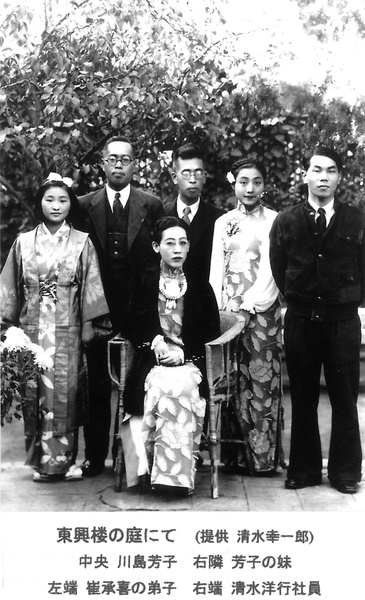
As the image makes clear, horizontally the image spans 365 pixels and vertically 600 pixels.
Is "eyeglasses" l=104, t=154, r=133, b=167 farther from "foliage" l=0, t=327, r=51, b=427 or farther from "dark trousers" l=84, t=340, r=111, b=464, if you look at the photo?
"foliage" l=0, t=327, r=51, b=427

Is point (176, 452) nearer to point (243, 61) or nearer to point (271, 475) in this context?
Result: point (271, 475)

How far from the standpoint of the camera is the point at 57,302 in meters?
3.95

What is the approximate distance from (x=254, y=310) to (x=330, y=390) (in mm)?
518

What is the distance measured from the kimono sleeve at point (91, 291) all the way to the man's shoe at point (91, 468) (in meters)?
0.71

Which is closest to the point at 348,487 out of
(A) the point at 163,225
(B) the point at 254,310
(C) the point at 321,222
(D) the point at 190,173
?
(B) the point at 254,310

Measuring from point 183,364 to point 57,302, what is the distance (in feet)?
2.17

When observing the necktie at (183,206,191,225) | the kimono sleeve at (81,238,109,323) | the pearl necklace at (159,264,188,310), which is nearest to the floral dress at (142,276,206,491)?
the pearl necklace at (159,264,188,310)

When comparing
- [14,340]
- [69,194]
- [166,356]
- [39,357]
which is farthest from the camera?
[69,194]

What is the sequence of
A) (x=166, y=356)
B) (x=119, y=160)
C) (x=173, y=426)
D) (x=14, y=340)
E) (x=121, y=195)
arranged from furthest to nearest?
1. (x=121, y=195)
2. (x=119, y=160)
3. (x=166, y=356)
4. (x=173, y=426)
5. (x=14, y=340)

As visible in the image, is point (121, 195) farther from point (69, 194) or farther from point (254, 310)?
point (254, 310)

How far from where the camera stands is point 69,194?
394cm

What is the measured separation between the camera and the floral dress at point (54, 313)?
3.95 meters
